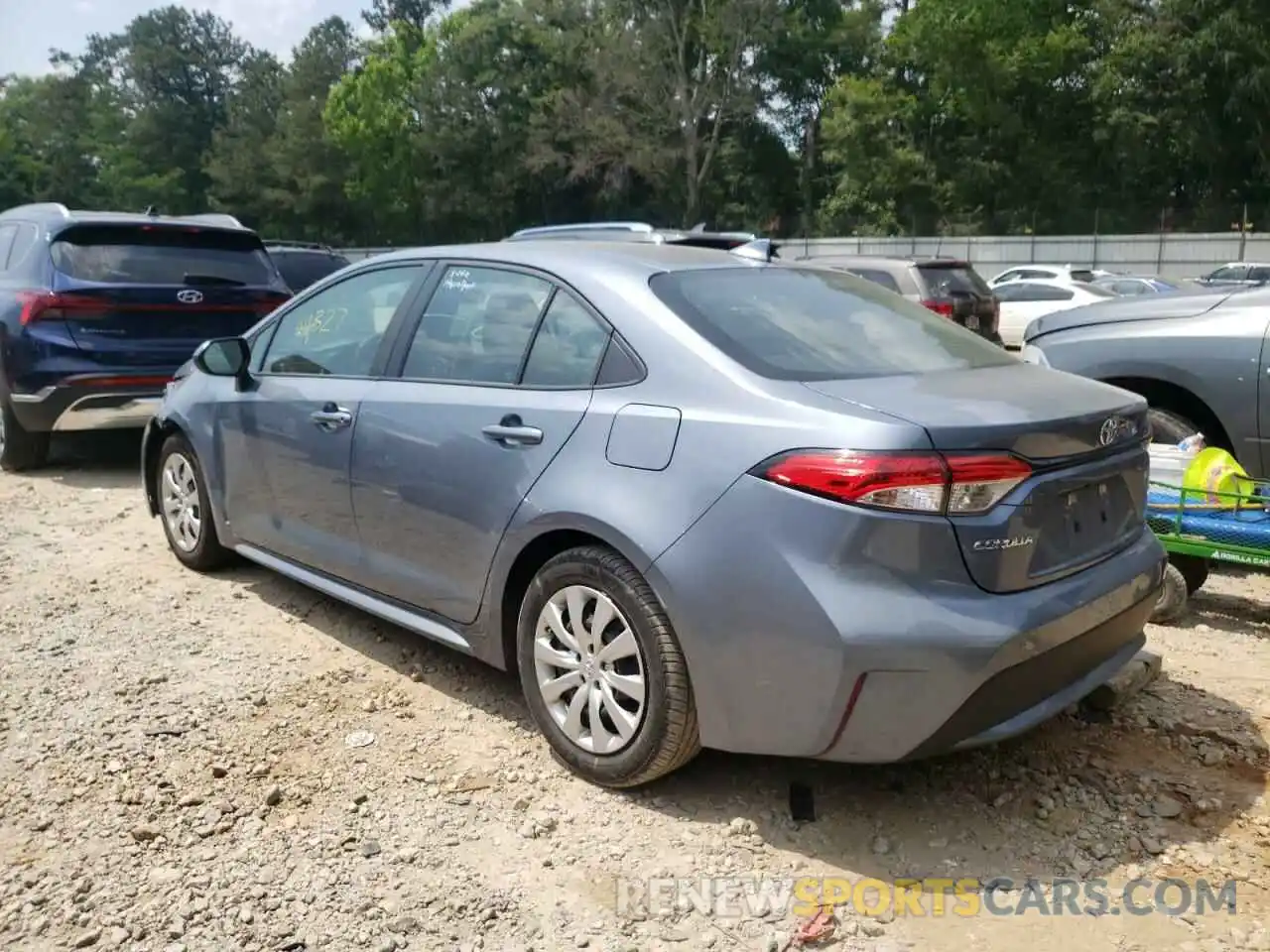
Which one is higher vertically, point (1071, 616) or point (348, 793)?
point (1071, 616)

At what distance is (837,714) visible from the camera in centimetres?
271

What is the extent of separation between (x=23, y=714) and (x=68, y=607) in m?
1.13

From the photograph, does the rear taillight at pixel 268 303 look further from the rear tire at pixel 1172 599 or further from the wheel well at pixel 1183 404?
the rear tire at pixel 1172 599

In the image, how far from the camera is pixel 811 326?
11.0 feet

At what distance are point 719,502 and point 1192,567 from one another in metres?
3.00

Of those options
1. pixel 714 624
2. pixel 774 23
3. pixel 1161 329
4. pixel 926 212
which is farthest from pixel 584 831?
pixel 774 23

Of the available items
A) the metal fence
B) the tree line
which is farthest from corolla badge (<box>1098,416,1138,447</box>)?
the tree line

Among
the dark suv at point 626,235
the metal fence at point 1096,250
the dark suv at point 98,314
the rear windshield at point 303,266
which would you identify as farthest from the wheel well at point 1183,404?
the metal fence at point 1096,250

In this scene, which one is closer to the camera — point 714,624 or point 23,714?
point 714,624

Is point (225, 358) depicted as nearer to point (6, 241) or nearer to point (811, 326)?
point (811, 326)

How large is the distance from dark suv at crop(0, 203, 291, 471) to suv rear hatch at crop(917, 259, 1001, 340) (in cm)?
744

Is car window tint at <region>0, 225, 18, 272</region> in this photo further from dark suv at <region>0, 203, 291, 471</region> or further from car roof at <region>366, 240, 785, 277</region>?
car roof at <region>366, 240, 785, 277</region>

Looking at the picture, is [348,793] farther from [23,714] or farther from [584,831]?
[23,714]

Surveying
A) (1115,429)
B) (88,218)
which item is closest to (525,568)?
(1115,429)
